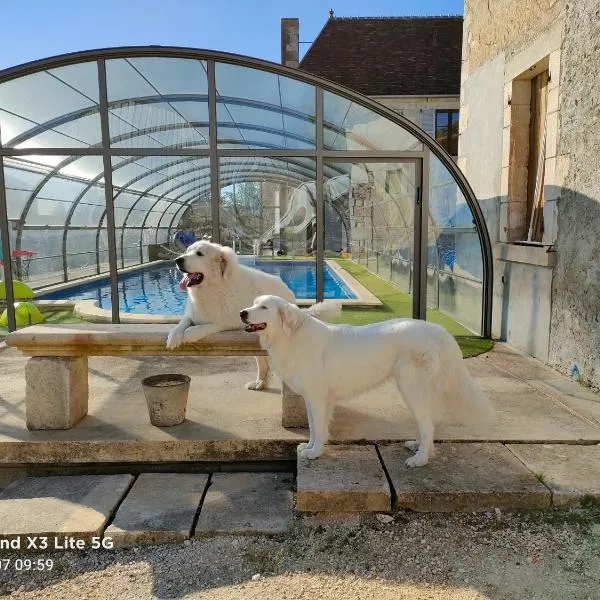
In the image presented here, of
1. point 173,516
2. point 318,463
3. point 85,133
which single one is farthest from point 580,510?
point 85,133

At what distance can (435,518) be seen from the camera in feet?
10.4

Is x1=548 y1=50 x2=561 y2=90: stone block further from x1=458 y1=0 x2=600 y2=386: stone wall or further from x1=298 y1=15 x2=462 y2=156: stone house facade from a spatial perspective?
x1=298 y1=15 x2=462 y2=156: stone house facade

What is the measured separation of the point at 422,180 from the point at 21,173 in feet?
19.5

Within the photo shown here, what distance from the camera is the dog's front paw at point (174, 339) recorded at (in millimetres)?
4020

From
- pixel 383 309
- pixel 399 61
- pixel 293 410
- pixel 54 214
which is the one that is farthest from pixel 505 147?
pixel 399 61

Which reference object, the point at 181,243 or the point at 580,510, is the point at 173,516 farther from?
the point at 181,243

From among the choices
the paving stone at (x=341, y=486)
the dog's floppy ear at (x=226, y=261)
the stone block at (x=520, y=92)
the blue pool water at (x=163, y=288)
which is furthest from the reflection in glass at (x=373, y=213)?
the paving stone at (x=341, y=486)

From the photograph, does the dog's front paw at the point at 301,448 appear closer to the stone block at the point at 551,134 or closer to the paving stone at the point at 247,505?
the paving stone at the point at 247,505

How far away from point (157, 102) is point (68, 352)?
16.4 ft

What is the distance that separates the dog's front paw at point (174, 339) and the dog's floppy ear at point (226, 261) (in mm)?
569

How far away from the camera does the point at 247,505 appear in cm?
340

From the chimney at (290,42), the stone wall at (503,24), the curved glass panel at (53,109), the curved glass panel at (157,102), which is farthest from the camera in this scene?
the chimney at (290,42)

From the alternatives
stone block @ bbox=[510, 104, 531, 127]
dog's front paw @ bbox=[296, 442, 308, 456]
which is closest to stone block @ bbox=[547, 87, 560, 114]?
stone block @ bbox=[510, 104, 531, 127]

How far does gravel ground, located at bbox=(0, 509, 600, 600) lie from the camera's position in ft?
8.54
